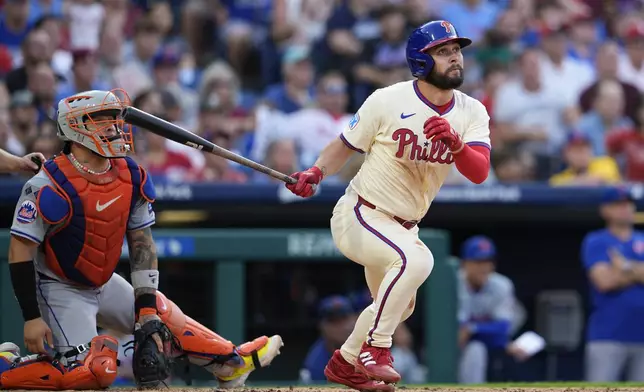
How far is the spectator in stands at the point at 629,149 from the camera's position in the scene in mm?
9375

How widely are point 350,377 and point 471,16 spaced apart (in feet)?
21.0

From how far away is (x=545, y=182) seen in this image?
9.34 m

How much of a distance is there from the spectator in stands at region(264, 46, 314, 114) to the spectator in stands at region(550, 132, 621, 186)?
2116 mm

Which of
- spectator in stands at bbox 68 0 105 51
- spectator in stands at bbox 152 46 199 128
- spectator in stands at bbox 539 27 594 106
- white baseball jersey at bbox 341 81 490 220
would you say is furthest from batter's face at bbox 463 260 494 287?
spectator in stands at bbox 68 0 105 51

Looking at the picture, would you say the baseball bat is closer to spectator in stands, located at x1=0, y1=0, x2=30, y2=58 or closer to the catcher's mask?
the catcher's mask

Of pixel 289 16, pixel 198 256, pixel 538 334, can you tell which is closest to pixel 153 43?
pixel 289 16

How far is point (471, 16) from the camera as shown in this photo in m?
11.0

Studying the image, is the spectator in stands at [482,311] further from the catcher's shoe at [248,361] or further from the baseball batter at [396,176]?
the baseball batter at [396,176]

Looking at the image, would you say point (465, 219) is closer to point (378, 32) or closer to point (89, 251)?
point (378, 32)

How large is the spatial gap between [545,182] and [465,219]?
86 cm

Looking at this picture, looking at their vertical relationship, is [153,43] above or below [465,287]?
above

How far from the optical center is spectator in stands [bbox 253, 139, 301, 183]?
8.72 metres

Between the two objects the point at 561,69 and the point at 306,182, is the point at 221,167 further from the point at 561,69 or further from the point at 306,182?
the point at 306,182

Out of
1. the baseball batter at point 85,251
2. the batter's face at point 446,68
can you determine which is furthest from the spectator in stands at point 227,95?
the batter's face at point 446,68
